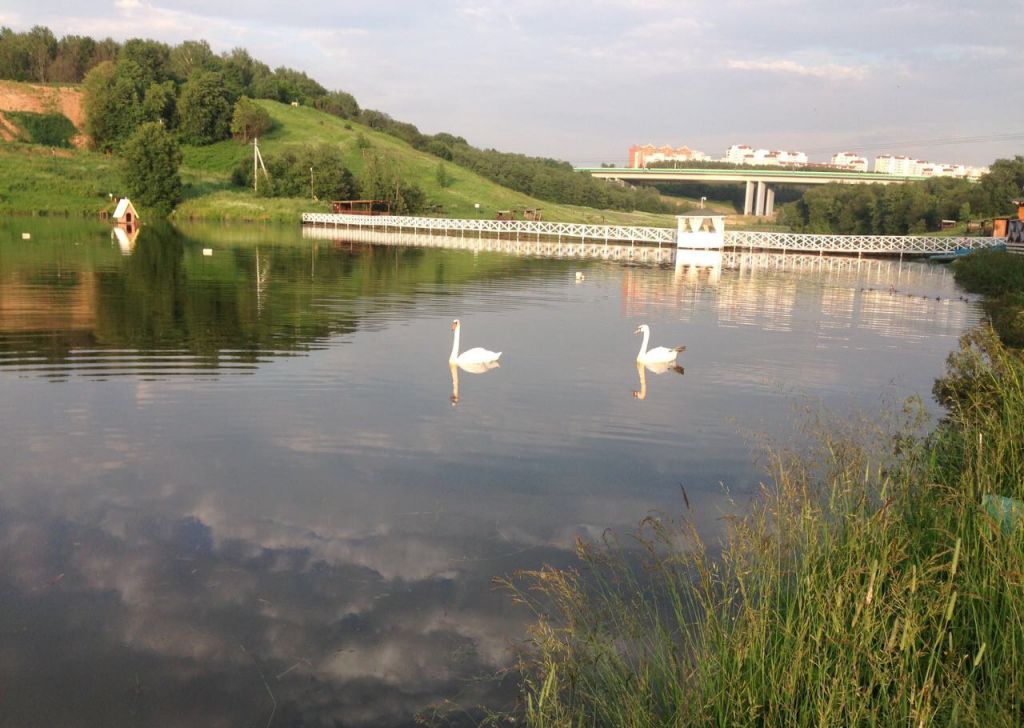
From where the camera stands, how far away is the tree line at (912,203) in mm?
81375

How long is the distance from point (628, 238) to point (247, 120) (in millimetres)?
65649

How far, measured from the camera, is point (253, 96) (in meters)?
138

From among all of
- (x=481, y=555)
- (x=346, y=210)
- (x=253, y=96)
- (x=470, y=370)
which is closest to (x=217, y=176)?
(x=346, y=210)

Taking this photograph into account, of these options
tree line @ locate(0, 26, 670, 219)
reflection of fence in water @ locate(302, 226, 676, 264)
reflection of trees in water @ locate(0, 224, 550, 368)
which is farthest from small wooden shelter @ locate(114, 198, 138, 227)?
tree line @ locate(0, 26, 670, 219)

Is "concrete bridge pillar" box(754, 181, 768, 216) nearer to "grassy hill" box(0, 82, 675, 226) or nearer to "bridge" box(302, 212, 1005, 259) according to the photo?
"grassy hill" box(0, 82, 675, 226)

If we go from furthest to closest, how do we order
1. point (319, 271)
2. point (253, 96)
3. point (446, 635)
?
point (253, 96) < point (319, 271) < point (446, 635)

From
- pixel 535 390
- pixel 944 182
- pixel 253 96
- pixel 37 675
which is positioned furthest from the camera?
pixel 253 96

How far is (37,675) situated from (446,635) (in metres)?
3.04

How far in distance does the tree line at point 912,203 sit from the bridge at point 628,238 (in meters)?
14.9

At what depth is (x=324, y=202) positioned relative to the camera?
9625 centimetres

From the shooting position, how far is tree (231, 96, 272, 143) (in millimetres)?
114625

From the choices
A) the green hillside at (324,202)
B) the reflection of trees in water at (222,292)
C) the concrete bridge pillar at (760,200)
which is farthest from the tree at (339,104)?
the reflection of trees in water at (222,292)

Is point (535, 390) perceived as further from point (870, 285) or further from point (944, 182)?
point (944, 182)

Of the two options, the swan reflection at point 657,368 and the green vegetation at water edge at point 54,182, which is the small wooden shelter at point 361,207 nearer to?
the green vegetation at water edge at point 54,182
